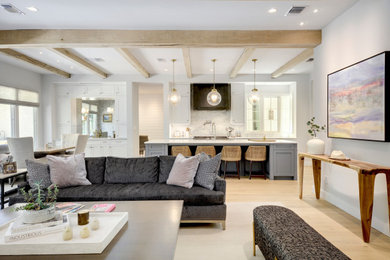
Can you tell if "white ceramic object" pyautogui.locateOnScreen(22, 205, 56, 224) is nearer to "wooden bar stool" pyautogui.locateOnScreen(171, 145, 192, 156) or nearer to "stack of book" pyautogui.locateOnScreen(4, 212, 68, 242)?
"stack of book" pyautogui.locateOnScreen(4, 212, 68, 242)

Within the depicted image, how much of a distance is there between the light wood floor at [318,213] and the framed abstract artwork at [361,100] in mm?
1118

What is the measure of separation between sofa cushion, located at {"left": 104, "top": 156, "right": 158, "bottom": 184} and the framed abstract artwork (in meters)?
2.79

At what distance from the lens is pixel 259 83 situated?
7.80m

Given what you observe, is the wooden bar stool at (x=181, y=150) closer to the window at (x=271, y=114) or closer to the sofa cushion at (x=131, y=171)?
the sofa cushion at (x=131, y=171)

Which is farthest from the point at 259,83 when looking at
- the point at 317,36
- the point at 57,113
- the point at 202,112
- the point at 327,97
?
the point at 57,113

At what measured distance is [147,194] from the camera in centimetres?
286

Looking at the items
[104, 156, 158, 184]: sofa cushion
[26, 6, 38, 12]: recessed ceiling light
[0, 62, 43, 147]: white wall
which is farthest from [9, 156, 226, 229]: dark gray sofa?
[0, 62, 43, 147]: white wall

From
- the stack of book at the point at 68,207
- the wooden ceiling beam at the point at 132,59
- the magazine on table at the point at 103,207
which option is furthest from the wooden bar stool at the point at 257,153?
the stack of book at the point at 68,207

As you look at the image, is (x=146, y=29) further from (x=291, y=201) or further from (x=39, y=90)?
(x=39, y=90)

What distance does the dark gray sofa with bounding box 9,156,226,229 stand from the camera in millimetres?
2791

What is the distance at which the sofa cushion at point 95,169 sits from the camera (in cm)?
335

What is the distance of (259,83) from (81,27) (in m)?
5.57

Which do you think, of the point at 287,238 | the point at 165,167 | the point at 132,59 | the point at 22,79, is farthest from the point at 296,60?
the point at 22,79

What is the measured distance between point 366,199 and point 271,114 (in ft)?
18.8
